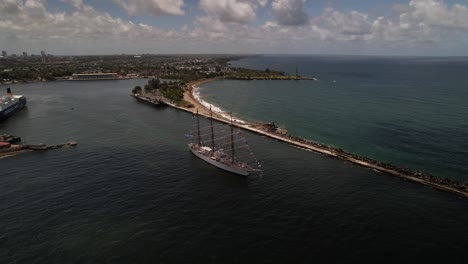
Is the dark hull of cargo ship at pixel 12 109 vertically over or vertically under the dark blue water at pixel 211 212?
over

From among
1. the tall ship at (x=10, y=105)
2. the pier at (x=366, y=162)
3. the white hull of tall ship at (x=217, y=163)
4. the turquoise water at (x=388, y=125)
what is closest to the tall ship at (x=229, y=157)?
→ the white hull of tall ship at (x=217, y=163)

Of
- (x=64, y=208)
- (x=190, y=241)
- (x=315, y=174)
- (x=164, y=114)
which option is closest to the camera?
(x=190, y=241)

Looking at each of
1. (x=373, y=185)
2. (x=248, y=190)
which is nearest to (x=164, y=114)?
(x=248, y=190)

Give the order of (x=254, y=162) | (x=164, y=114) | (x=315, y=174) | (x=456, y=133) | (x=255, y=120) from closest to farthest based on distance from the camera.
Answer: (x=315, y=174)
(x=254, y=162)
(x=456, y=133)
(x=255, y=120)
(x=164, y=114)

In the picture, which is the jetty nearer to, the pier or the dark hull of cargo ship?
the dark hull of cargo ship

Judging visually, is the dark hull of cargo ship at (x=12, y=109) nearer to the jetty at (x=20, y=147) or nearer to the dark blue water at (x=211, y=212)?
the jetty at (x=20, y=147)

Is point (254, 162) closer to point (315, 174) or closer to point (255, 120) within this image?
point (315, 174)

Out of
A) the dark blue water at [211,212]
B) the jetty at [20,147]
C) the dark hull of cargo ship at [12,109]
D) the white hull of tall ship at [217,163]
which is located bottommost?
the dark blue water at [211,212]
